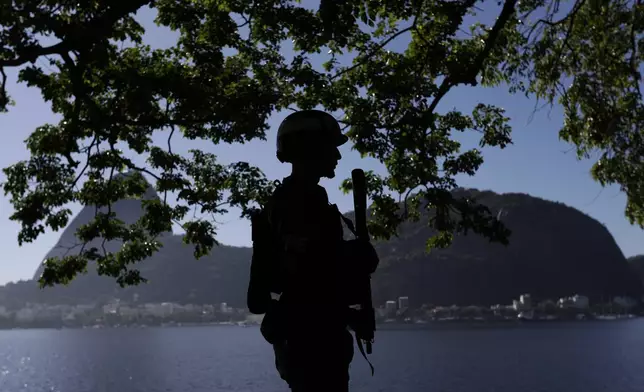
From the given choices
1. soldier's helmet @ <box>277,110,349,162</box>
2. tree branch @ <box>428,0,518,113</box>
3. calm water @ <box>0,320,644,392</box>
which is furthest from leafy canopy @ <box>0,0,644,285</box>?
calm water @ <box>0,320,644,392</box>

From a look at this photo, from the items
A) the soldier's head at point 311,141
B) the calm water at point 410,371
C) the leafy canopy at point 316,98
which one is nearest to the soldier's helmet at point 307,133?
the soldier's head at point 311,141

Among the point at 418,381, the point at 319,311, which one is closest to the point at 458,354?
the point at 418,381

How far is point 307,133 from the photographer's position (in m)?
5.72

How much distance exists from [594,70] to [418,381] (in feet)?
315

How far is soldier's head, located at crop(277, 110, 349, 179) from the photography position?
5.73m

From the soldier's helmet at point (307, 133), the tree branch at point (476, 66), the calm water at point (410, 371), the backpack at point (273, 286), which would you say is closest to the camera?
the backpack at point (273, 286)

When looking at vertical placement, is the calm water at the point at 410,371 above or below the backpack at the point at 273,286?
below

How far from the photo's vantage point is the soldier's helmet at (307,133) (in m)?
5.72

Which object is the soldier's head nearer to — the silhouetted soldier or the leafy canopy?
the silhouetted soldier

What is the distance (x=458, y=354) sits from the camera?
164000 mm

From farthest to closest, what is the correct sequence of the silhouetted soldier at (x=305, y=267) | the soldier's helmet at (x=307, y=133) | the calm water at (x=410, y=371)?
the calm water at (x=410, y=371) → the soldier's helmet at (x=307, y=133) → the silhouetted soldier at (x=305, y=267)

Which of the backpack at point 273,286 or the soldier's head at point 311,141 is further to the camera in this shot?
the soldier's head at point 311,141

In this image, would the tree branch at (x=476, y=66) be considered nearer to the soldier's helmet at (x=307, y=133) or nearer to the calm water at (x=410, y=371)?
the soldier's helmet at (x=307, y=133)

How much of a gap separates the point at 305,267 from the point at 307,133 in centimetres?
111
